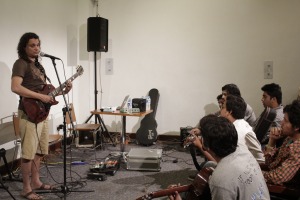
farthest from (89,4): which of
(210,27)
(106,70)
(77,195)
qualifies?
(77,195)

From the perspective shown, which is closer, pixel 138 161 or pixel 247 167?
pixel 247 167

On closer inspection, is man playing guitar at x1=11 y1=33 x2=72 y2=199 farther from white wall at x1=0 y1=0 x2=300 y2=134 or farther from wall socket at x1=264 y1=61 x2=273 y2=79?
wall socket at x1=264 y1=61 x2=273 y2=79

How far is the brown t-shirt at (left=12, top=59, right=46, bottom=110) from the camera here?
109 inches

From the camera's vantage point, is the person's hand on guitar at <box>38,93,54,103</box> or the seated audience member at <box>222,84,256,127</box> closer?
the person's hand on guitar at <box>38,93,54,103</box>

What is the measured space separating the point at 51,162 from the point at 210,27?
3.22 m

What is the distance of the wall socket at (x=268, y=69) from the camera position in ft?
16.3

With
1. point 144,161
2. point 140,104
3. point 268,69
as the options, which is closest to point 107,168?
point 144,161

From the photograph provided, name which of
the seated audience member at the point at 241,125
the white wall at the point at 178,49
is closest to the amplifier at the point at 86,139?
the white wall at the point at 178,49

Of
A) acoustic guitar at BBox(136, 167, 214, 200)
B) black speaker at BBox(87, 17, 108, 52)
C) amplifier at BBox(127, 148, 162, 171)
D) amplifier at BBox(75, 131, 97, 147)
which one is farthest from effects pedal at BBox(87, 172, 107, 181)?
black speaker at BBox(87, 17, 108, 52)

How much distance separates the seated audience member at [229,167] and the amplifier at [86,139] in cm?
335

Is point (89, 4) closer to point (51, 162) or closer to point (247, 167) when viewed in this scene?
point (51, 162)

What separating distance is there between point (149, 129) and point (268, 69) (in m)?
2.15

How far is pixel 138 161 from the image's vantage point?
12.6 feet

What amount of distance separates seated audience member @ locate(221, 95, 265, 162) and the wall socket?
8.85 ft
